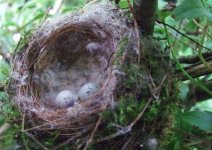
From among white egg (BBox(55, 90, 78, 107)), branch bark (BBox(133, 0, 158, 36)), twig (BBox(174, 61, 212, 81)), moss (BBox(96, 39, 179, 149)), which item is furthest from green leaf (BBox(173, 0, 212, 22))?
white egg (BBox(55, 90, 78, 107))

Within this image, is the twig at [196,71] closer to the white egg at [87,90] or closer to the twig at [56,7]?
the white egg at [87,90]

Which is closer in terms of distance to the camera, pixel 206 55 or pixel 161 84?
pixel 161 84

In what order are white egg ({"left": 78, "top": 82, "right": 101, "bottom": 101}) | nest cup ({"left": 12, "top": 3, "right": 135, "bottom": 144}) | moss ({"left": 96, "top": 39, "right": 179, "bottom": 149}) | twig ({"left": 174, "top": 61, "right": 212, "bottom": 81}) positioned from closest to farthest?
moss ({"left": 96, "top": 39, "right": 179, "bottom": 149})
nest cup ({"left": 12, "top": 3, "right": 135, "bottom": 144})
twig ({"left": 174, "top": 61, "right": 212, "bottom": 81})
white egg ({"left": 78, "top": 82, "right": 101, "bottom": 101})

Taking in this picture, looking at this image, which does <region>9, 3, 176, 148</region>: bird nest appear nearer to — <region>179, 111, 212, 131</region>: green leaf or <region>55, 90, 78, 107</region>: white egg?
<region>55, 90, 78, 107</region>: white egg

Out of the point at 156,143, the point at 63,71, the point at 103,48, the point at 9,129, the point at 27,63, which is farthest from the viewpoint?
the point at 63,71

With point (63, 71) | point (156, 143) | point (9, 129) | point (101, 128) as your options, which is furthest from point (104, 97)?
point (63, 71)

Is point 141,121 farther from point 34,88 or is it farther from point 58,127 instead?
point 34,88
